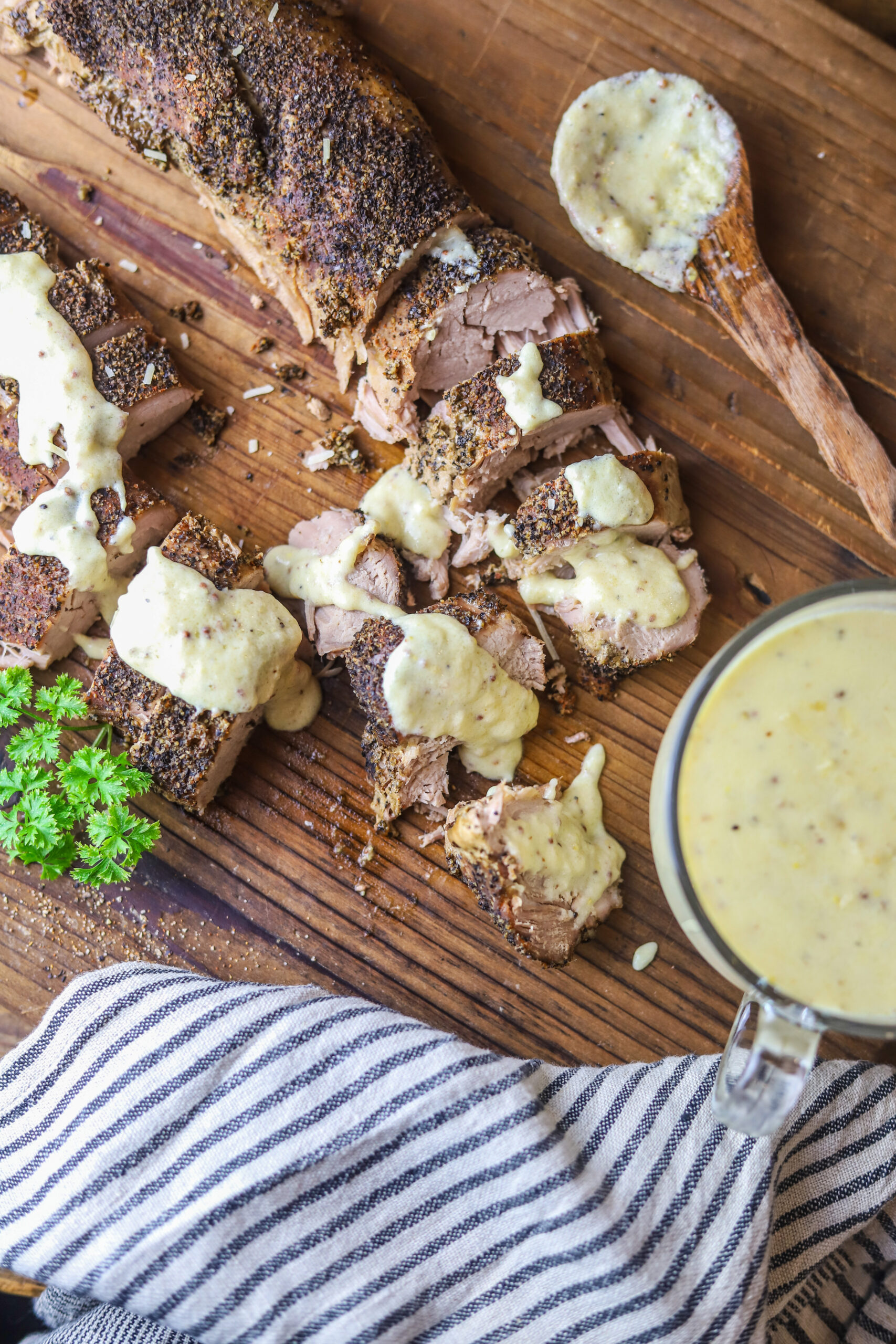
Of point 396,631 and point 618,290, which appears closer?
point 396,631

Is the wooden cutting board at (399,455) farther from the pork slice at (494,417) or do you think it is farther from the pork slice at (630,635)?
the pork slice at (494,417)

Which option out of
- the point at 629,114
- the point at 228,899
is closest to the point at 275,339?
the point at 629,114

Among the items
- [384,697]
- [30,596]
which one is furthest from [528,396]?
[30,596]

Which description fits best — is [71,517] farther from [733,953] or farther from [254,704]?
[733,953]

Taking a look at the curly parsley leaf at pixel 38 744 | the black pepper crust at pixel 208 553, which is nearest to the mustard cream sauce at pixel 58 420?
the black pepper crust at pixel 208 553

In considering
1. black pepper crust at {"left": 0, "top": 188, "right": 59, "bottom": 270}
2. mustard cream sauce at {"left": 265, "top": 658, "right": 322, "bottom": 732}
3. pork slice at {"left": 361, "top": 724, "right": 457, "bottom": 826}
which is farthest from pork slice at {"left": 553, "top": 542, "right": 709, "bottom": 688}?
black pepper crust at {"left": 0, "top": 188, "right": 59, "bottom": 270}
